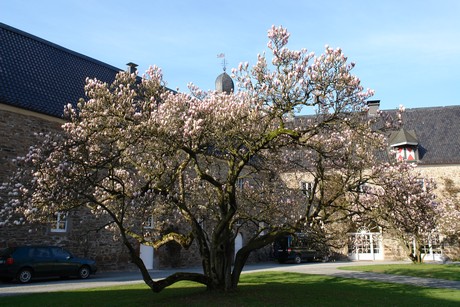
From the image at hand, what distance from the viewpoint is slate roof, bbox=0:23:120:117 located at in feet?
55.9

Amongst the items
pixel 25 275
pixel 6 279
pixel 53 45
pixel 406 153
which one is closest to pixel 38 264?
pixel 25 275

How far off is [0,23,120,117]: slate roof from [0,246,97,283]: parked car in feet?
19.2

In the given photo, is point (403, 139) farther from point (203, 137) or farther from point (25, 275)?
point (25, 275)

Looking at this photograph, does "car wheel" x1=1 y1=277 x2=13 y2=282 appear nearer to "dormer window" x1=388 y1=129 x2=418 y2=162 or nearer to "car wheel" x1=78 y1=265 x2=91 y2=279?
"car wheel" x1=78 y1=265 x2=91 y2=279

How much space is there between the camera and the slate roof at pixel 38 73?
55.9 ft

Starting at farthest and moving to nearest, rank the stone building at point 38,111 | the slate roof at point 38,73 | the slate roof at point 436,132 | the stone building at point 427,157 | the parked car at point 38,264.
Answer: the slate roof at point 436,132, the stone building at point 427,157, the slate roof at point 38,73, the stone building at point 38,111, the parked car at point 38,264

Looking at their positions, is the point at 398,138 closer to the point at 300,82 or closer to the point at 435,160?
the point at 435,160

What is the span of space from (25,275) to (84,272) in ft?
8.16

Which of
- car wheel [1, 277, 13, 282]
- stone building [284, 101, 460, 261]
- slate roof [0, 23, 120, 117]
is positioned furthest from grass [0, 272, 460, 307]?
stone building [284, 101, 460, 261]

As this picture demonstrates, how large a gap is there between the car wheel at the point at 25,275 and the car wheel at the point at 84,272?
Result: 6.84ft

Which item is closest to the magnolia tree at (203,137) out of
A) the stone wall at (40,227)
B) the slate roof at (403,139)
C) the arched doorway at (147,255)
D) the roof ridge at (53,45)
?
the stone wall at (40,227)

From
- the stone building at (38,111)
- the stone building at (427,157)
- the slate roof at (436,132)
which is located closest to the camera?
the stone building at (38,111)

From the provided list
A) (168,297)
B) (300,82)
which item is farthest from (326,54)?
(168,297)

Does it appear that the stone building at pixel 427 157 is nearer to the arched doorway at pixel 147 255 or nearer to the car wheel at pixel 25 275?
the arched doorway at pixel 147 255
